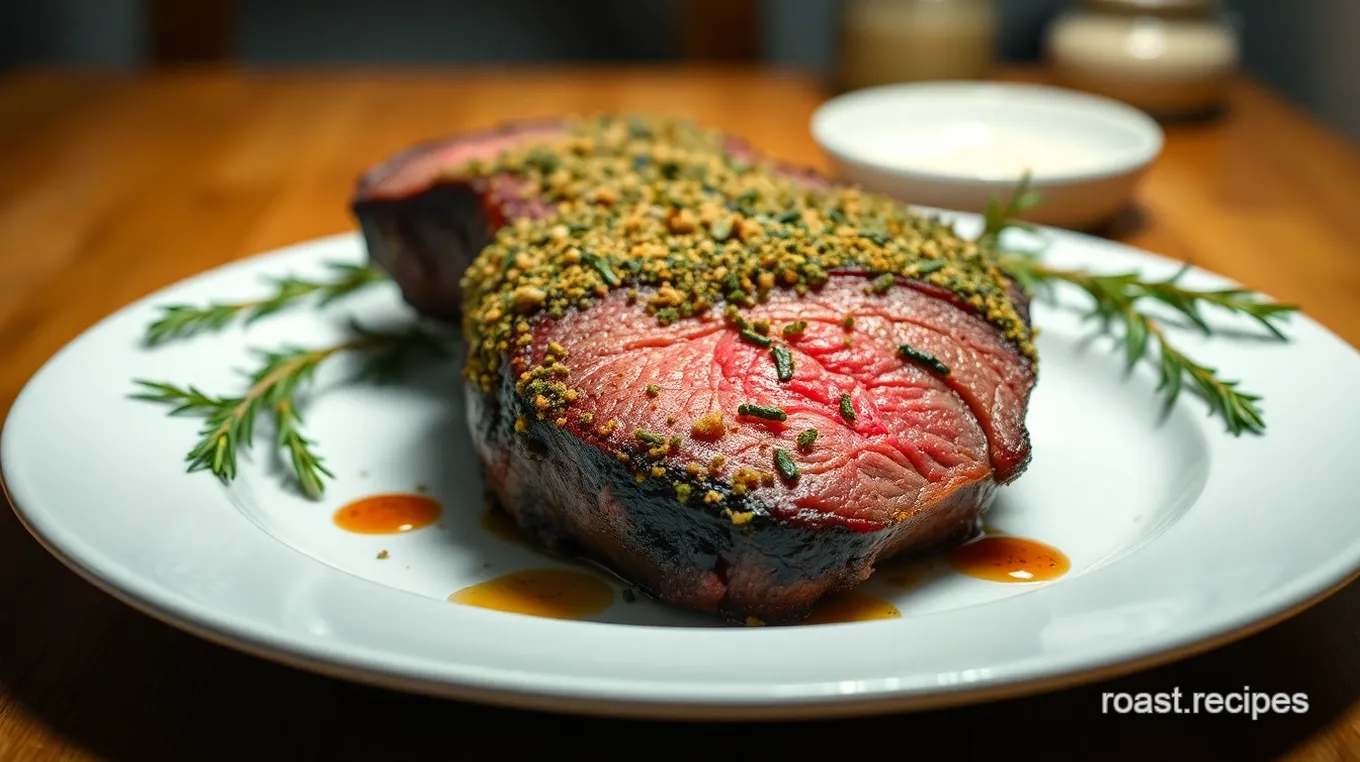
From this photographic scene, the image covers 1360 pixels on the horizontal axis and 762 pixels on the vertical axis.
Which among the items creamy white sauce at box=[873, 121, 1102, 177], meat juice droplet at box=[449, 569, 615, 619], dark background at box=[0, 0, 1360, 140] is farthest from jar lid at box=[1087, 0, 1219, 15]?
meat juice droplet at box=[449, 569, 615, 619]

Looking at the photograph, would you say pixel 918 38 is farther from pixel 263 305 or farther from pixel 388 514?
pixel 388 514

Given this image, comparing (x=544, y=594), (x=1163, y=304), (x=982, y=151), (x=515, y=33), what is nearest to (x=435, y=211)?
(x=544, y=594)

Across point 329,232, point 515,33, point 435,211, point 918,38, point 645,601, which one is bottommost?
point 515,33

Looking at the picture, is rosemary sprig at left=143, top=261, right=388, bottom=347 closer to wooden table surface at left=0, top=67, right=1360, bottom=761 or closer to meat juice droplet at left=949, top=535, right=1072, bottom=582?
wooden table surface at left=0, top=67, right=1360, bottom=761

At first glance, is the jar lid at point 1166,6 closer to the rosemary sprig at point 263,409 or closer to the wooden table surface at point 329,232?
the wooden table surface at point 329,232

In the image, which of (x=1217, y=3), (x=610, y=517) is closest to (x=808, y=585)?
(x=610, y=517)

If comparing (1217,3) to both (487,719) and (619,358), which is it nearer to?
(619,358)
